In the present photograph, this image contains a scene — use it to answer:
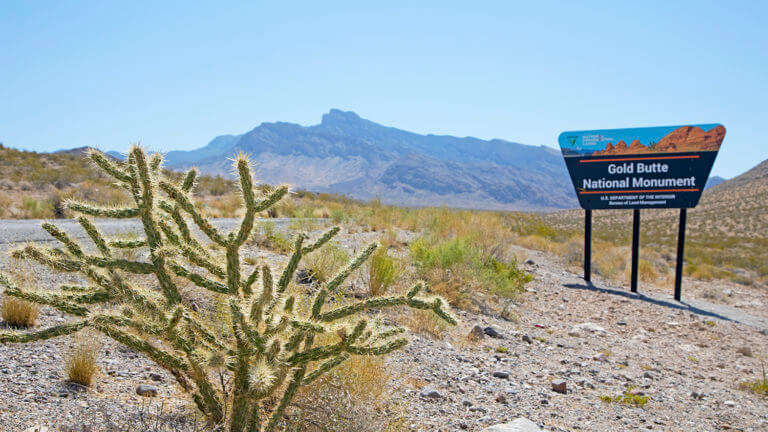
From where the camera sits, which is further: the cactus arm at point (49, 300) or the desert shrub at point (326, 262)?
the desert shrub at point (326, 262)

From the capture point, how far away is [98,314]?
9.53 feet

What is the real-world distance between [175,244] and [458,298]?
6155 mm

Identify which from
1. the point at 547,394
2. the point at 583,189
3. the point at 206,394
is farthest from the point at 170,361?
the point at 583,189

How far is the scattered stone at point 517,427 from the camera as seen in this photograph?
4.31 m

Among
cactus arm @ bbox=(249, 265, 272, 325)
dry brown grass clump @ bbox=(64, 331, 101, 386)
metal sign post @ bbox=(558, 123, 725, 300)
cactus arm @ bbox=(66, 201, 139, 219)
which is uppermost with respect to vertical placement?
metal sign post @ bbox=(558, 123, 725, 300)

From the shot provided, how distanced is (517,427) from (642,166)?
10723 mm

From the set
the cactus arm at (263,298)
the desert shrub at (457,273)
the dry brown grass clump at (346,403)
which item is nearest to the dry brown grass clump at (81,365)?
the dry brown grass clump at (346,403)

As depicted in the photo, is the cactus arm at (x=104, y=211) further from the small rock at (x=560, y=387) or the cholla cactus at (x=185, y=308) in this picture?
the small rock at (x=560, y=387)

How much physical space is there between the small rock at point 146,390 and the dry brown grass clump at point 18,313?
157cm

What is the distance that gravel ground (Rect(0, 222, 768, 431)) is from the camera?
3850 millimetres

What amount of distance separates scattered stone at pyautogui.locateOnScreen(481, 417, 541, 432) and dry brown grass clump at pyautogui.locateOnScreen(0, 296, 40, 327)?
4.18 metres

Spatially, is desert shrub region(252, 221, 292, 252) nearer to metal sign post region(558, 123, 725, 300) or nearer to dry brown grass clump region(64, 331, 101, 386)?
dry brown grass clump region(64, 331, 101, 386)

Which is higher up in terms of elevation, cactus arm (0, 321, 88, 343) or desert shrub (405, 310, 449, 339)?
cactus arm (0, 321, 88, 343)

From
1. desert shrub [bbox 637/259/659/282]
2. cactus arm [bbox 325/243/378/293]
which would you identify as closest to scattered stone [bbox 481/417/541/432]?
cactus arm [bbox 325/243/378/293]
